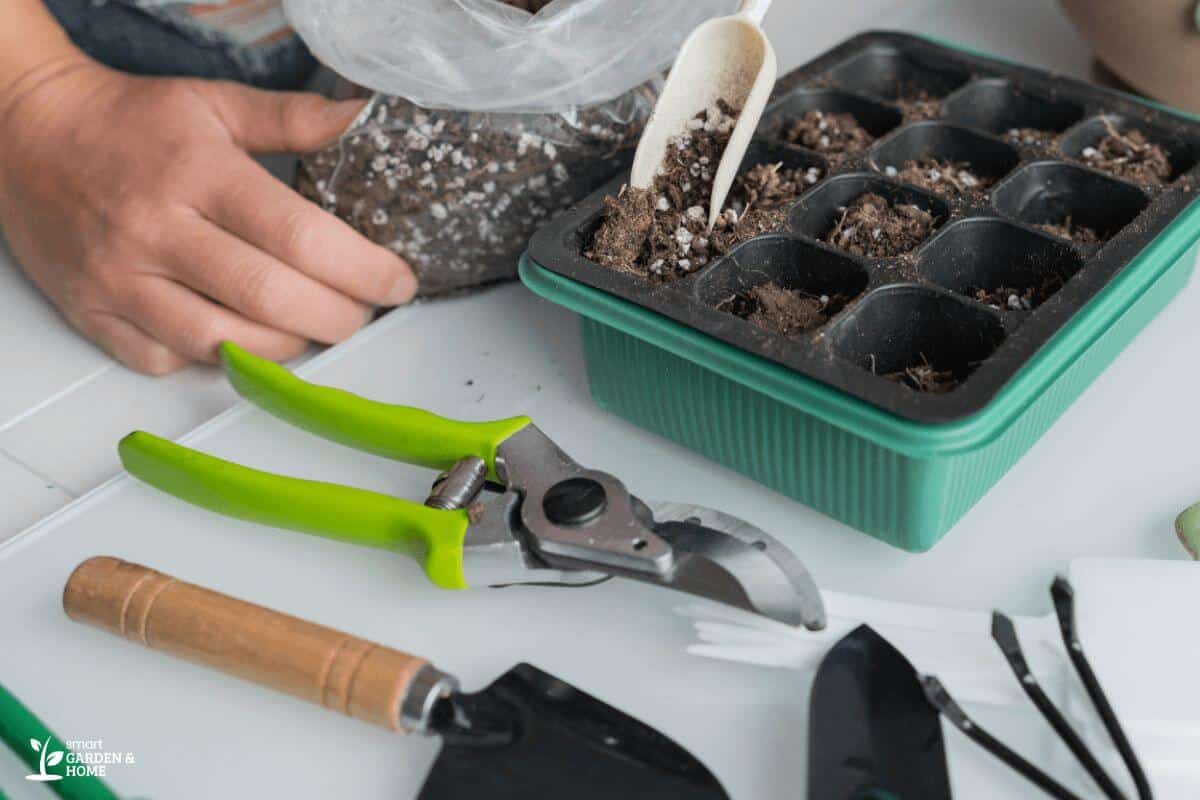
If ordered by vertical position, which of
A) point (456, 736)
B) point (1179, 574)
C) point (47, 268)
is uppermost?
point (1179, 574)

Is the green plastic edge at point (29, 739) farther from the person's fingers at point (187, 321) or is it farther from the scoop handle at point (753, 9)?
the scoop handle at point (753, 9)

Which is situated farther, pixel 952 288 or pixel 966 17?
pixel 966 17

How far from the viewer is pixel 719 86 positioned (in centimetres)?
75

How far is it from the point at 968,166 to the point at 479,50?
0.35m

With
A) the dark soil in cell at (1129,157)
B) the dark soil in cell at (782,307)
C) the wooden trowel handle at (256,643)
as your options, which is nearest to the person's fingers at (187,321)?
the wooden trowel handle at (256,643)

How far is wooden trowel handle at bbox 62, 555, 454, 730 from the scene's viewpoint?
515 mm

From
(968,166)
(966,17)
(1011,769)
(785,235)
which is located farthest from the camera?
(966,17)

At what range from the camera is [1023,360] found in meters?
0.57

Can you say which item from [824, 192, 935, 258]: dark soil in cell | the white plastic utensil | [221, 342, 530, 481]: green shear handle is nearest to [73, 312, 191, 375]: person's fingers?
[221, 342, 530, 481]: green shear handle

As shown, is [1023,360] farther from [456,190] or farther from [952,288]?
[456,190]

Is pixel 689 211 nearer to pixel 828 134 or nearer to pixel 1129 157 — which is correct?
pixel 828 134

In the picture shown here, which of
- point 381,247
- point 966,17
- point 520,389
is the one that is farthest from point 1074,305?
point 966,17

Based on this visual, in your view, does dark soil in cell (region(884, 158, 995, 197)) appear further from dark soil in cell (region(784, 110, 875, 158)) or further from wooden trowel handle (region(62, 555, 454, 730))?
wooden trowel handle (region(62, 555, 454, 730))

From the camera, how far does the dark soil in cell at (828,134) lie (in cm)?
80
